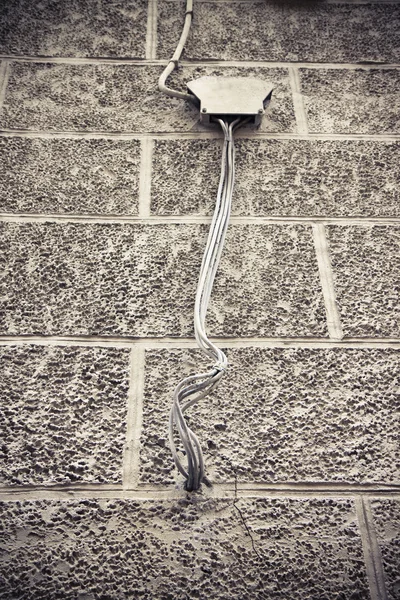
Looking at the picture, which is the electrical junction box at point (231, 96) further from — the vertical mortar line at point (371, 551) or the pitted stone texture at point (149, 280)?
the vertical mortar line at point (371, 551)

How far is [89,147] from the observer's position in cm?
121

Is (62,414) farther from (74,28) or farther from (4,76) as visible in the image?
(74,28)

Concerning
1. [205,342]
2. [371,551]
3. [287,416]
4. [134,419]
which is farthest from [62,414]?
[371,551]

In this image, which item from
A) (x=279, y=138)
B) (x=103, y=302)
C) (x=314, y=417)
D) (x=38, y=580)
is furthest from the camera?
(x=279, y=138)

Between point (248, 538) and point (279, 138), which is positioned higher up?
point (279, 138)

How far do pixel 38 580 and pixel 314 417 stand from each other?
45 centimetres

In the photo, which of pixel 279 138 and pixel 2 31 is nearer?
pixel 279 138

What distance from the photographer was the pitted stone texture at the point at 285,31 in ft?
4.48

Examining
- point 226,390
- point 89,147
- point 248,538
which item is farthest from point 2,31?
point 248,538

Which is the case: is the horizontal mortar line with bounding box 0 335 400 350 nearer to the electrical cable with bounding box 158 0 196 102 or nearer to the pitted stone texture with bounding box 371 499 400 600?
the pitted stone texture with bounding box 371 499 400 600

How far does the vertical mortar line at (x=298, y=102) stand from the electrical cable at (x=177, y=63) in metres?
0.22

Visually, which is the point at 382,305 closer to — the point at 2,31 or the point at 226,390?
the point at 226,390

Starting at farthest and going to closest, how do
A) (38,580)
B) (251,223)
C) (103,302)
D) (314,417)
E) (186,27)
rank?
(186,27) < (251,223) < (103,302) < (314,417) < (38,580)

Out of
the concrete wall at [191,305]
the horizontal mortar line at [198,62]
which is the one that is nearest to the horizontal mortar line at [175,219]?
the concrete wall at [191,305]
